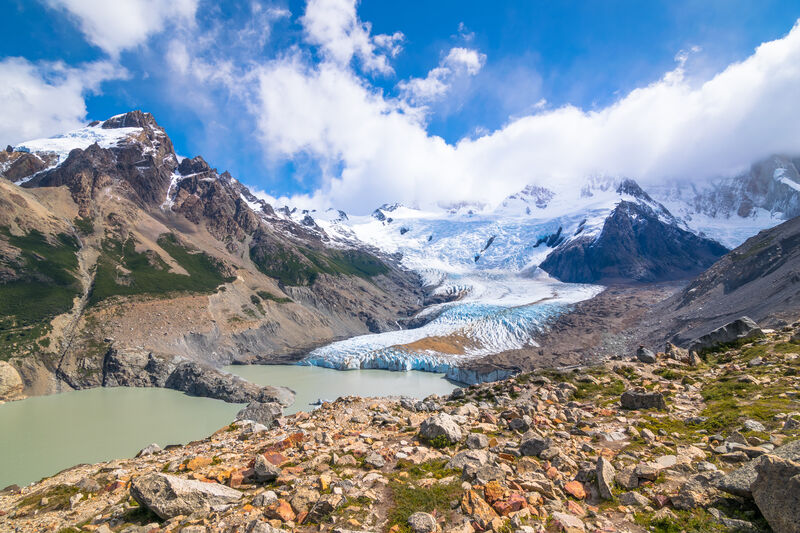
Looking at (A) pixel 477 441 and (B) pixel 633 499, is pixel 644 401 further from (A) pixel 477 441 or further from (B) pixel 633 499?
(B) pixel 633 499

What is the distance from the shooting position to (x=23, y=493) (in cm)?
1329

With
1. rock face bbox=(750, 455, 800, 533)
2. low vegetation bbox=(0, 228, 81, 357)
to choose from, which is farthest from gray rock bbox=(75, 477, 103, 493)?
low vegetation bbox=(0, 228, 81, 357)

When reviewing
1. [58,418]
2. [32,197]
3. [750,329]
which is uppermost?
[32,197]

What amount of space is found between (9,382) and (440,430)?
102469 millimetres

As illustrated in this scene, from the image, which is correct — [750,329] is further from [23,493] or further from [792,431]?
[23,493]

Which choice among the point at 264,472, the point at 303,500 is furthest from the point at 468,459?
the point at 264,472

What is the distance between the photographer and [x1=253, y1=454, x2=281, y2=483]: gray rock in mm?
9406

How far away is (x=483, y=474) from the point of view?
8.75 meters

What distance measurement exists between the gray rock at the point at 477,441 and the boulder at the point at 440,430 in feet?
1.44

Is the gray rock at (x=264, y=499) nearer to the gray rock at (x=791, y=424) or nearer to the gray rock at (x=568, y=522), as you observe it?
the gray rock at (x=568, y=522)

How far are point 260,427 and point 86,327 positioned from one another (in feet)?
365

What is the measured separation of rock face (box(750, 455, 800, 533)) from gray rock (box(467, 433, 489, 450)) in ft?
20.4

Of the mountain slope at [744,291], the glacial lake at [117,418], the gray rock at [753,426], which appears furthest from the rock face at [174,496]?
the mountain slope at [744,291]

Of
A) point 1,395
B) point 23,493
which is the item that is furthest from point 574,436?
point 1,395
